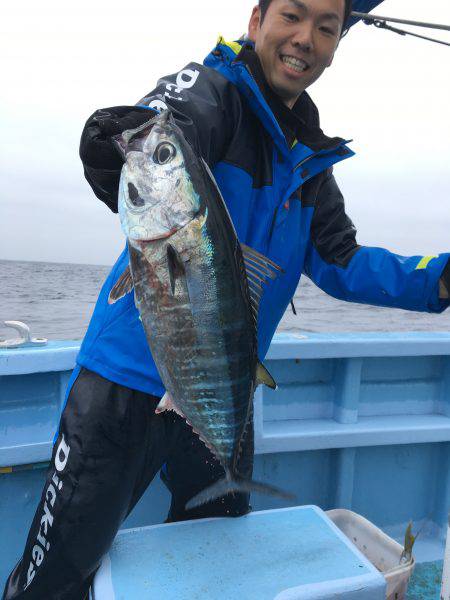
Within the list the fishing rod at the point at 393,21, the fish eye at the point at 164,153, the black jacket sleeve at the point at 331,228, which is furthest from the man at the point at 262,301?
the fishing rod at the point at 393,21

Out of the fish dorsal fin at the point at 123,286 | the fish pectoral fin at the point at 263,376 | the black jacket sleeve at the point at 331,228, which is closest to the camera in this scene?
the fish dorsal fin at the point at 123,286

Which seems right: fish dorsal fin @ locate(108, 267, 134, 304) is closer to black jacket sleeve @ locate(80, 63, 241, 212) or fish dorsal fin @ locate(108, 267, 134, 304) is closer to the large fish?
the large fish

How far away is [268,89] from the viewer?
245 centimetres

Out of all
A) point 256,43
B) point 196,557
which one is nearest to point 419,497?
point 196,557

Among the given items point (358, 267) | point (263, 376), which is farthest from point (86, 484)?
point (358, 267)

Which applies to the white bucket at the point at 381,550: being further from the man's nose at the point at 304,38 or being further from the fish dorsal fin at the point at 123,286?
the man's nose at the point at 304,38

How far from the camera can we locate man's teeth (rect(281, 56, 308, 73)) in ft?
7.59

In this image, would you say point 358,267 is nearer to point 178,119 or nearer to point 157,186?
→ point 178,119

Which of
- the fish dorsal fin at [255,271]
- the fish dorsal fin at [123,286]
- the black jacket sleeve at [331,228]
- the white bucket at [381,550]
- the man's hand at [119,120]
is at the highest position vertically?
the man's hand at [119,120]

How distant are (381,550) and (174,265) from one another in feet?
8.64

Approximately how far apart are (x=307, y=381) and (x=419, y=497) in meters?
1.36

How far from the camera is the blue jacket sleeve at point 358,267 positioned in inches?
96.7

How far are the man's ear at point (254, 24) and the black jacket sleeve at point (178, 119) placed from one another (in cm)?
46

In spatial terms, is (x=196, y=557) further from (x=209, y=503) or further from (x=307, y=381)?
(x=307, y=381)
